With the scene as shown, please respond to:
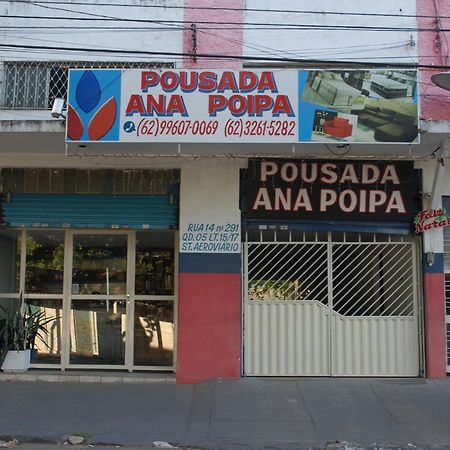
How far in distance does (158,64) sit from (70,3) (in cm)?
180

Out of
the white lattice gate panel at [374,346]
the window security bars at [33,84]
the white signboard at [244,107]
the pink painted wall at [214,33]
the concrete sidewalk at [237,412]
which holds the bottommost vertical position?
the concrete sidewalk at [237,412]

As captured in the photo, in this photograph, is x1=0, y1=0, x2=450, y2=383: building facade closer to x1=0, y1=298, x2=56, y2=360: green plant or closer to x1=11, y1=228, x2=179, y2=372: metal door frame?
x1=11, y1=228, x2=179, y2=372: metal door frame

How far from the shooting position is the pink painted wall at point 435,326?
8.58 metres

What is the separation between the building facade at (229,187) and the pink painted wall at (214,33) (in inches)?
1.0

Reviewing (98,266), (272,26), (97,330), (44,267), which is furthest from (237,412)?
(272,26)

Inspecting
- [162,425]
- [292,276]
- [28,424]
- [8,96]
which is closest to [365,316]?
[292,276]

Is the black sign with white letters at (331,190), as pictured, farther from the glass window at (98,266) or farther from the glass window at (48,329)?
the glass window at (48,329)

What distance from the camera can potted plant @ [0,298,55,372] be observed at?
888 centimetres

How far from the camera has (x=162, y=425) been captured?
21.3 feet

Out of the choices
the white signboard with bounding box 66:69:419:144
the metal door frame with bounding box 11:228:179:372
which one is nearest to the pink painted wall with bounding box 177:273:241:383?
the metal door frame with bounding box 11:228:179:372

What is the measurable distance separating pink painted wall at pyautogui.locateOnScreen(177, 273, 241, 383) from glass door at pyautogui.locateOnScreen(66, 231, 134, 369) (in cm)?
120

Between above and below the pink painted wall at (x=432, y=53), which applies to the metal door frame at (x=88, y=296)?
below

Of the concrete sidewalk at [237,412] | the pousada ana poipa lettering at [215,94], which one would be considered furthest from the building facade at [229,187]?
the concrete sidewalk at [237,412]

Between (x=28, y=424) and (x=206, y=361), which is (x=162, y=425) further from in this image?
(x=206, y=361)
